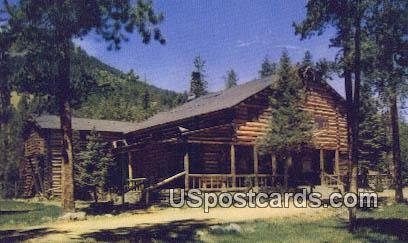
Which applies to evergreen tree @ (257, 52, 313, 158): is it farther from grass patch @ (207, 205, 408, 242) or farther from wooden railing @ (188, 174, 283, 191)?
grass patch @ (207, 205, 408, 242)

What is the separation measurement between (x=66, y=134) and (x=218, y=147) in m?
13.5

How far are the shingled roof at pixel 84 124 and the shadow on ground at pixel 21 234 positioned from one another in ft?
69.9

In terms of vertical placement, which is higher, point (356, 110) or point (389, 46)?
point (389, 46)

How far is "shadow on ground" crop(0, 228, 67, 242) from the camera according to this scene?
1563 cm

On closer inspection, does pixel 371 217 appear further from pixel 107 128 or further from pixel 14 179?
pixel 14 179

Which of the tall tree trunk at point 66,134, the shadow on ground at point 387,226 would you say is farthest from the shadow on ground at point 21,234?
the shadow on ground at point 387,226

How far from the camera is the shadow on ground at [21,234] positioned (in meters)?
15.6

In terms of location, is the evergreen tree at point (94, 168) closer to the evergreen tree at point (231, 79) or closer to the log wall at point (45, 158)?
the log wall at point (45, 158)

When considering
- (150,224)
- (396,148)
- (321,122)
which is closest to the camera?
(150,224)

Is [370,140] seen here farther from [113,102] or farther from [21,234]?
[113,102]

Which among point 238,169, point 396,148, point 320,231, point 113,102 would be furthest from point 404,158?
point 113,102

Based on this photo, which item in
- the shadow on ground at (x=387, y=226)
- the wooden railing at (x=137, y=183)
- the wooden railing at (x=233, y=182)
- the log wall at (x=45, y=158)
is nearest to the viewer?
the shadow on ground at (x=387, y=226)

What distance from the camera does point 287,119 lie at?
28859 millimetres

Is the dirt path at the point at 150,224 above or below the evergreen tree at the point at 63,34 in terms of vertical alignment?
below
